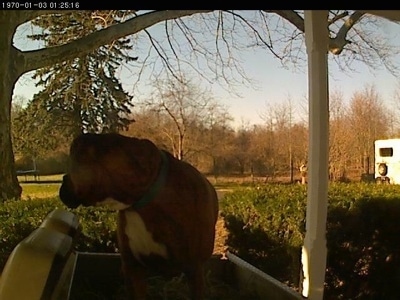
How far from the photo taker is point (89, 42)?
125cm

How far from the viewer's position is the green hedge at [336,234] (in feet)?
5.81

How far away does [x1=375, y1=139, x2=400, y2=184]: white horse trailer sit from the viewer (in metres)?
1.77

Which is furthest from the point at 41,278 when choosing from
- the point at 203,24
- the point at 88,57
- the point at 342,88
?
the point at 342,88

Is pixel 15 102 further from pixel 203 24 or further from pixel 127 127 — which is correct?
pixel 203 24

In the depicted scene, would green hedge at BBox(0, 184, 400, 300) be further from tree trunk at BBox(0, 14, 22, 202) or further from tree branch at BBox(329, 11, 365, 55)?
tree branch at BBox(329, 11, 365, 55)

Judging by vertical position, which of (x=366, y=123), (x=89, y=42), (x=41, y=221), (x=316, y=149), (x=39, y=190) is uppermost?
(x=89, y=42)

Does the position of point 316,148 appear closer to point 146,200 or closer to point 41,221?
point 146,200

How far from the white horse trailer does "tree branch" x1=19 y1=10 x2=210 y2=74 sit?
937 mm

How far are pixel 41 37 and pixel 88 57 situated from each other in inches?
5.4

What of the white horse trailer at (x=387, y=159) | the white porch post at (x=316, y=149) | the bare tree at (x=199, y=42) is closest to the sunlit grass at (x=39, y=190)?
the bare tree at (x=199, y=42)

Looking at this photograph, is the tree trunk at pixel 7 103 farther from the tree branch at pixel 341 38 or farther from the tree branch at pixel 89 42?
Answer: the tree branch at pixel 341 38

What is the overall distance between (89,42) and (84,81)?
0.11m

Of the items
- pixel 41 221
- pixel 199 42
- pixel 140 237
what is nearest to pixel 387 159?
pixel 199 42

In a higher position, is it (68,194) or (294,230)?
(68,194)
